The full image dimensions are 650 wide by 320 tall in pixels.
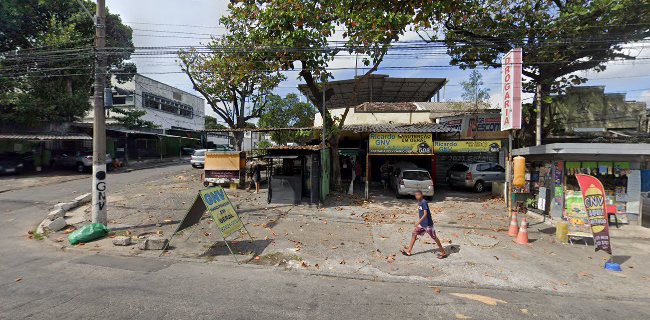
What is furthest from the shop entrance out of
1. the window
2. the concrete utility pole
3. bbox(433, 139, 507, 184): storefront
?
the window

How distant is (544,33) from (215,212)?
51.1 ft

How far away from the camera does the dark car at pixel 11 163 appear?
770 inches

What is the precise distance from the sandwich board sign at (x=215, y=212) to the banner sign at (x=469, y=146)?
444 inches

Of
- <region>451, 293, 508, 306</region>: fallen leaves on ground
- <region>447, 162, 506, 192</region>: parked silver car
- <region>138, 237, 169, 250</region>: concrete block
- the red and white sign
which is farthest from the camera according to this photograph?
<region>447, 162, 506, 192</region>: parked silver car

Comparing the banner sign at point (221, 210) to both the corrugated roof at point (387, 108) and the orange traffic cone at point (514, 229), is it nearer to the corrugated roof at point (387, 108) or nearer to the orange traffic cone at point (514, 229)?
the orange traffic cone at point (514, 229)

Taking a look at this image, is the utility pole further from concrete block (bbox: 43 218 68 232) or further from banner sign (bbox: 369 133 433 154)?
concrete block (bbox: 43 218 68 232)

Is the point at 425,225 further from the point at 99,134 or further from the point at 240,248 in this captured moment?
the point at 99,134

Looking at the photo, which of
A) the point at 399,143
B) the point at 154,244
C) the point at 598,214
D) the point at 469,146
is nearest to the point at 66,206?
the point at 154,244

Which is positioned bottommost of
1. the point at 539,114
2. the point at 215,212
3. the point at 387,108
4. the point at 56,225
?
the point at 56,225

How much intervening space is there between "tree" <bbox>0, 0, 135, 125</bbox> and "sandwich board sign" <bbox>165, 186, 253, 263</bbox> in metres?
17.3

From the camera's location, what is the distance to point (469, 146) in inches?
613

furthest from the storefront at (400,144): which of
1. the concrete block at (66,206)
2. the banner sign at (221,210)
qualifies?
the concrete block at (66,206)

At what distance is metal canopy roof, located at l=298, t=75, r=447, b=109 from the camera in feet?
69.2

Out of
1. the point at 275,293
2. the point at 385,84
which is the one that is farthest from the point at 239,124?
the point at 275,293
